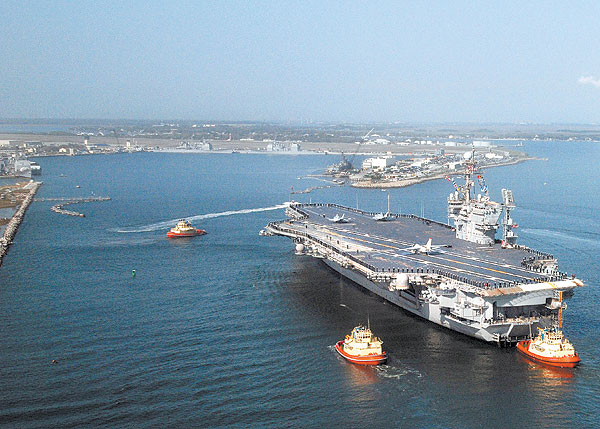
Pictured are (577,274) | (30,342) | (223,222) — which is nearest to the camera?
(30,342)

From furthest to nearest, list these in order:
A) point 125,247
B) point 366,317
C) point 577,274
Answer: point 125,247
point 577,274
point 366,317

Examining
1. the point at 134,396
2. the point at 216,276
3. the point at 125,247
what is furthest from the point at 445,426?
the point at 125,247

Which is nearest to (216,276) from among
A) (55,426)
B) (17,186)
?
(55,426)

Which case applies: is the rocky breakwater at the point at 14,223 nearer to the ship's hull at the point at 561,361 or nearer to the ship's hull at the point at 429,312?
the ship's hull at the point at 429,312

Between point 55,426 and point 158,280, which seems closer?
point 55,426

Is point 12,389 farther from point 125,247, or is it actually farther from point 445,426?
point 125,247

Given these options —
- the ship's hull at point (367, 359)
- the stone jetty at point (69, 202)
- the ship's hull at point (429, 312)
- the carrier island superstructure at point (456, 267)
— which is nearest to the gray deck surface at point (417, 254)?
the carrier island superstructure at point (456, 267)
